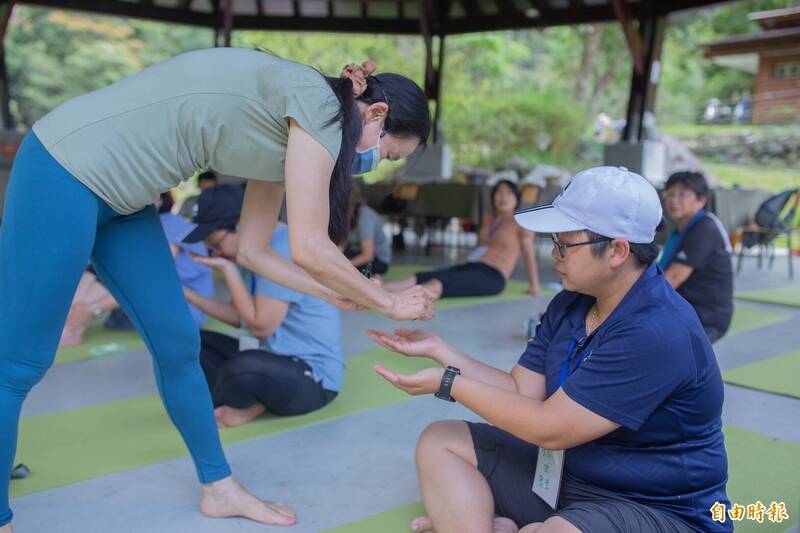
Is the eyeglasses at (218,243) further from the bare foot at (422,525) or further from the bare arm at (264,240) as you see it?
the bare foot at (422,525)

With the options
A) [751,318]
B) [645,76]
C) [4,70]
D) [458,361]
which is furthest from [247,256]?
[4,70]

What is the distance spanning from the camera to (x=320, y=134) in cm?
142

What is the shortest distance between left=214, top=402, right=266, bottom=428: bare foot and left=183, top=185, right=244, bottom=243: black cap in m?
0.64

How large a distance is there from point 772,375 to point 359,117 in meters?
2.73

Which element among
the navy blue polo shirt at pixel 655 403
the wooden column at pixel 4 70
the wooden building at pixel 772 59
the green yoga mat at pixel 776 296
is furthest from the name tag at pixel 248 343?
the wooden building at pixel 772 59

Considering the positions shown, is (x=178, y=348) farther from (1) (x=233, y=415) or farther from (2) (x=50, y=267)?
(1) (x=233, y=415)

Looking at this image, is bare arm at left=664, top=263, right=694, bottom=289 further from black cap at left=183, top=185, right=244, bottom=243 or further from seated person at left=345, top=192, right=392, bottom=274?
seated person at left=345, top=192, right=392, bottom=274

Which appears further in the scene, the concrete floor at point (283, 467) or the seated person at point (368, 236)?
the seated person at point (368, 236)

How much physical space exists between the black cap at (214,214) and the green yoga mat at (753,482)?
120 cm

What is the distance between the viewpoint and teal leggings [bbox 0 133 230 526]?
150 cm

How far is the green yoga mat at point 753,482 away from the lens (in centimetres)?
186

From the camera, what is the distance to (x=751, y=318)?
4.71 meters

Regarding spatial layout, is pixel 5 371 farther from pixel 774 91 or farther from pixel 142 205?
pixel 774 91

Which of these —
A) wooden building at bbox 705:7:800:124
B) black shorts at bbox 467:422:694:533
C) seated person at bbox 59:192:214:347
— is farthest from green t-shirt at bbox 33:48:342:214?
wooden building at bbox 705:7:800:124
